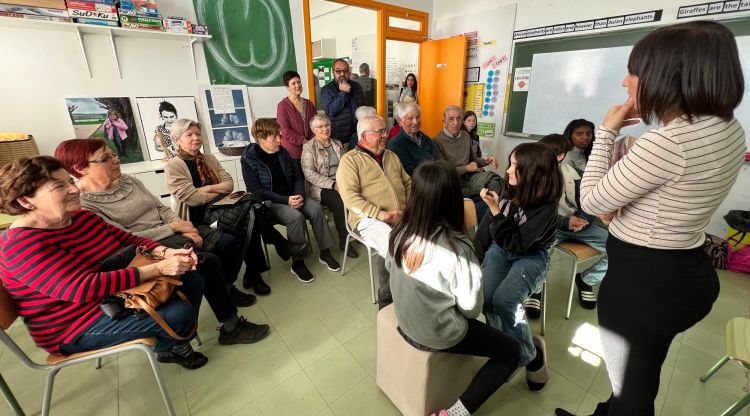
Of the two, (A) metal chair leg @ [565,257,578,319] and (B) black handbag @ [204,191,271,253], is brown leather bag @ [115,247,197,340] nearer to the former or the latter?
(B) black handbag @ [204,191,271,253]

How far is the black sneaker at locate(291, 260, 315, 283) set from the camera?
8.07 ft

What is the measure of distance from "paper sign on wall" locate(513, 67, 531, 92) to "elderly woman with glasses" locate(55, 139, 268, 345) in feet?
12.7

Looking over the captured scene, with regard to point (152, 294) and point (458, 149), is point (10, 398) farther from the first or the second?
point (458, 149)

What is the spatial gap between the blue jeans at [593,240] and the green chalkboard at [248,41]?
3.39m

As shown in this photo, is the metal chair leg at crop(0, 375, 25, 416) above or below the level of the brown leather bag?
below

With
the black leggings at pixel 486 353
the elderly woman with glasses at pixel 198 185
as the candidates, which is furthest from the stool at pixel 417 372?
the elderly woman with glasses at pixel 198 185

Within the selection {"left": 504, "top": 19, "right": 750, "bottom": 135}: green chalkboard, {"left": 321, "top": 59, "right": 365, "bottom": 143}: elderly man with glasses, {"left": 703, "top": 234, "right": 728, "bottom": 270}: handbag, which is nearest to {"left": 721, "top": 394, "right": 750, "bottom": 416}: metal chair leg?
{"left": 703, "top": 234, "right": 728, "bottom": 270}: handbag

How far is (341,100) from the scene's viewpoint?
353 centimetres

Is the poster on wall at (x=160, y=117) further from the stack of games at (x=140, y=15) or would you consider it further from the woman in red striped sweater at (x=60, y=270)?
the woman in red striped sweater at (x=60, y=270)

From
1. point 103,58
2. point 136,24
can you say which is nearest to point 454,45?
point 136,24

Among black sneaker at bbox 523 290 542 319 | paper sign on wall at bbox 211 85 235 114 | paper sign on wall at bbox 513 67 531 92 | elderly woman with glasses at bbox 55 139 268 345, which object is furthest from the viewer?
paper sign on wall at bbox 513 67 531 92

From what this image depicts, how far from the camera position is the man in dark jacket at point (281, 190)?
2467 mm

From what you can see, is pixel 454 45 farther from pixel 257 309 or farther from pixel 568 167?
pixel 257 309

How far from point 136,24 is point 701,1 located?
4.90 meters
